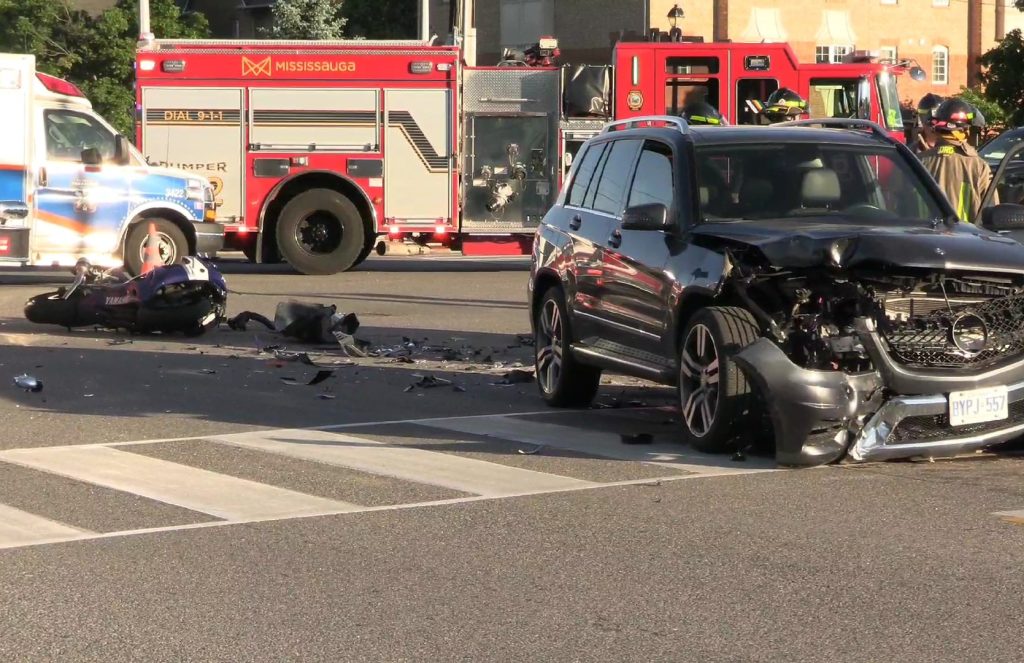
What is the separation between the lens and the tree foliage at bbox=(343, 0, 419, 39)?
5666 centimetres

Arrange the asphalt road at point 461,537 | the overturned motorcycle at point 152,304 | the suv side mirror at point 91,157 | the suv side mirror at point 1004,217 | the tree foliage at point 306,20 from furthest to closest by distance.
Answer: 1. the tree foliage at point 306,20
2. the suv side mirror at point 91,157
3. the overturned motorcycle at point 152,304
4. the suv side mirror at point 1004,217
5. the asphalt road at point 461,537

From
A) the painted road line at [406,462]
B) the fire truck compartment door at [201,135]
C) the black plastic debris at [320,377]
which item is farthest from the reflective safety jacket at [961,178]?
the fire truck compartment door at [201,135]

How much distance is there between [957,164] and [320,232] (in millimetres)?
12829

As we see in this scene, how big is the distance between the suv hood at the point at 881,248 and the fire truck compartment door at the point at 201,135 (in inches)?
579

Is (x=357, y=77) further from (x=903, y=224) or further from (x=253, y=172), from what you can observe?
(x=903, y=224)

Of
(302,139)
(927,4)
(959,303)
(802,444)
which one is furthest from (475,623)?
(927,4)

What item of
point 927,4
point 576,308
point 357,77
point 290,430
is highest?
point 927,4

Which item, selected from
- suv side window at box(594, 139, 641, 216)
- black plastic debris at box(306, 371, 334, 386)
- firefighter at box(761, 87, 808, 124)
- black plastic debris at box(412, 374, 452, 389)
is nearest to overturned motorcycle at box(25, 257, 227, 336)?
black plastic debris at box(306, 371, 334, 386)

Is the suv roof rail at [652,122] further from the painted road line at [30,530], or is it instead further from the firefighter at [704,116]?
the painted road line at [30,530]

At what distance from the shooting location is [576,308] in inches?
428

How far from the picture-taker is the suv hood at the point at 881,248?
8.20 m

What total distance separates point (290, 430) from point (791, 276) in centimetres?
333

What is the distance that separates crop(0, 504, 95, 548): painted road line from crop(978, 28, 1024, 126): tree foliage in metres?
43.9

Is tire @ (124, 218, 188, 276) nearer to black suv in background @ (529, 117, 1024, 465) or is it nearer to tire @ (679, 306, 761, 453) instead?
black suv in background @ (529, 117, 1024, 465)
